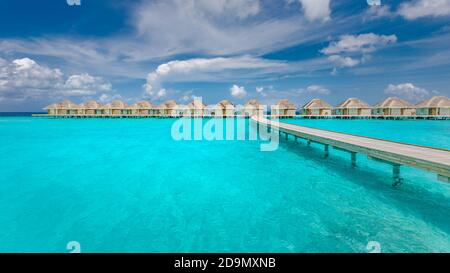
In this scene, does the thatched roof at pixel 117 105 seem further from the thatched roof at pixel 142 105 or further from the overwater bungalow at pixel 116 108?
the thatched roof at pixel 142 105

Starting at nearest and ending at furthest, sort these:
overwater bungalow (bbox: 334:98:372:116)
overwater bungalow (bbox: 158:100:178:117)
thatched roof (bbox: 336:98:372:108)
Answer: overwater bungalow (bbox: 334:98:372:116)
thatched roof (bbox: 336:98:372:108)
overwater bungalow (bbox: 158:100:178:117)

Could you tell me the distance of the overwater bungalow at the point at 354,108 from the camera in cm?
4325

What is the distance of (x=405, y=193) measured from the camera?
5.81 m

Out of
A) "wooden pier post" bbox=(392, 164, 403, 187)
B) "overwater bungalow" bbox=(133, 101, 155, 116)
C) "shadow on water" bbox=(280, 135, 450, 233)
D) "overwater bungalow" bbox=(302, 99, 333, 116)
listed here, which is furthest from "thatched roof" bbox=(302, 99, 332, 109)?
"wooden pier post" bbox=(392, 164, 403, 187)

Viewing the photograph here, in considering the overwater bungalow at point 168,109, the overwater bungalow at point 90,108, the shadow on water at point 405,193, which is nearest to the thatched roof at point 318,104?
the overwater bungalow at point 168,109

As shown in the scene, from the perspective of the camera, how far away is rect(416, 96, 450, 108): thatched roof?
119ft

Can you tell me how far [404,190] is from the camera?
6.02 m

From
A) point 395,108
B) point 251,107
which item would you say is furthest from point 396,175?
point 395,108

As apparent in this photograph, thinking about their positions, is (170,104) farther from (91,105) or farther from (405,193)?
(405,193)

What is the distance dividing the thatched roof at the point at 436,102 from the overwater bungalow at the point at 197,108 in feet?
132

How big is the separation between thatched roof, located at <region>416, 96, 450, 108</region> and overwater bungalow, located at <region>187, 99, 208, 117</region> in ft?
132

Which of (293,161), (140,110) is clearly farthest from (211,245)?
(140,110)
